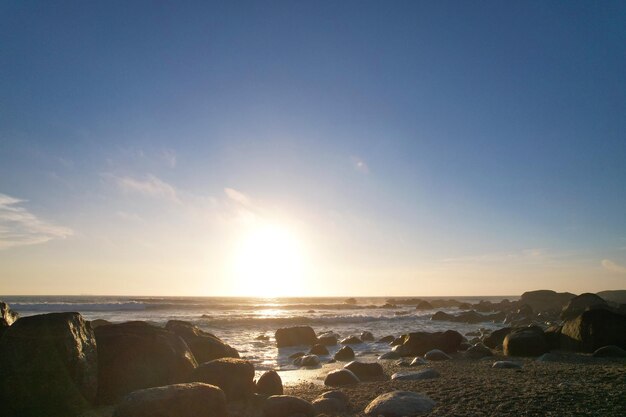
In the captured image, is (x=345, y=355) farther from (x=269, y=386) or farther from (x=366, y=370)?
(x=269, y=386)

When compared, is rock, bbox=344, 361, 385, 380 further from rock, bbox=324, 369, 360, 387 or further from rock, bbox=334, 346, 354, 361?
rock, bbox=334, 346, 354, 361

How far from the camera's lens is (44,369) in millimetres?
6926

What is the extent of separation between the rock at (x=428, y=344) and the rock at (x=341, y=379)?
6136 mm

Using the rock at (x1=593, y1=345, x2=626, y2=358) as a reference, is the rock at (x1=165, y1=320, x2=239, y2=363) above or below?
above

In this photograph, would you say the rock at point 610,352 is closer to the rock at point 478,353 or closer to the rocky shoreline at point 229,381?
the rocky shoreline at point 229,381

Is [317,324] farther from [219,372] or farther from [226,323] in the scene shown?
[219,372]

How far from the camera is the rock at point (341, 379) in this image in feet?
34.7

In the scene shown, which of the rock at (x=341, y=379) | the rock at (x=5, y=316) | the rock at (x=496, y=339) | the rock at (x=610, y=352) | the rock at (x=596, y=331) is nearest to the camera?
the rock at (x=5, y=316)

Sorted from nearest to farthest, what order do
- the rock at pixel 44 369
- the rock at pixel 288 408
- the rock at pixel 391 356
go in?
the rock at pixel 44 369 < the rock at pixel 288 408 < the rock at pixel 391 356

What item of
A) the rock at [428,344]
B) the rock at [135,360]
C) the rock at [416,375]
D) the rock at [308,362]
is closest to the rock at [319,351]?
the rock at [308,362]

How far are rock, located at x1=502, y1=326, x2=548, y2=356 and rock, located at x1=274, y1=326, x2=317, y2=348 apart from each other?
10042mm

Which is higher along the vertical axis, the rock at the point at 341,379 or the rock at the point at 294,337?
the rock at the point at 341,379

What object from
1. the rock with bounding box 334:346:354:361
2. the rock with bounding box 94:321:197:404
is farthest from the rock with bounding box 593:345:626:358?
the rock with bounding box 94:321:197:404

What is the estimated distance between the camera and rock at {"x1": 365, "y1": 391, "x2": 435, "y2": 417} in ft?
22.8
